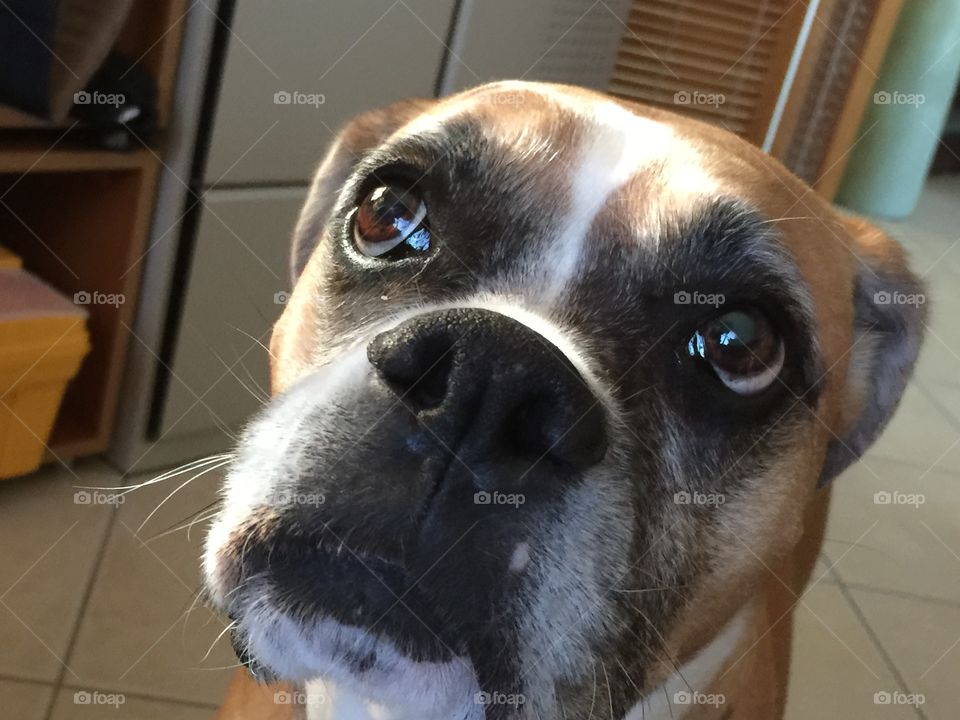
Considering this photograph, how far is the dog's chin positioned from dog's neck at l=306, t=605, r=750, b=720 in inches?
10.0

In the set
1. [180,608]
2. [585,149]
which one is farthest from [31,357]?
[585,149]

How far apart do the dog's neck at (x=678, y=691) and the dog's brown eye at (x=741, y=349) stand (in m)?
0.40

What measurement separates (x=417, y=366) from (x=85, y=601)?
1.59m

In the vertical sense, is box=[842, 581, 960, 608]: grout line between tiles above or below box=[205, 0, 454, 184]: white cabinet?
below

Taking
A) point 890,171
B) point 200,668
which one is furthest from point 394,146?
point 890,171

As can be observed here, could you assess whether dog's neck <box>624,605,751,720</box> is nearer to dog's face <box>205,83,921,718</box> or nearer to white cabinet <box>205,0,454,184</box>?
dog's face <box>205,83,921,718</box>

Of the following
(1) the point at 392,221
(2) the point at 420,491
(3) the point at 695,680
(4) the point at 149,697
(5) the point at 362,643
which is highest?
(1) the point at 392,221

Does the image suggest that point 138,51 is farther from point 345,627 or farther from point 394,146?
point 345,627

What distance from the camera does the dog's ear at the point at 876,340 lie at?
133 centimetres

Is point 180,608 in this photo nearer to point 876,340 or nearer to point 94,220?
point 94,220

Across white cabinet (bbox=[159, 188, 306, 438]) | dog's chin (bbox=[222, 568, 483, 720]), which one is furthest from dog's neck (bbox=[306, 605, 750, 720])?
white cabinet (bbox=[159, 188, 306, 438])

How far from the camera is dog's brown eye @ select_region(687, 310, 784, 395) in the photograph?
3.29 feet

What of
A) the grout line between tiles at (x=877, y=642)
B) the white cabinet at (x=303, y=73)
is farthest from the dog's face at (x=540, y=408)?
the grout line between tiles at (x=877, y=642)

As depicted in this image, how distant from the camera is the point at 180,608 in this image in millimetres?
2064
